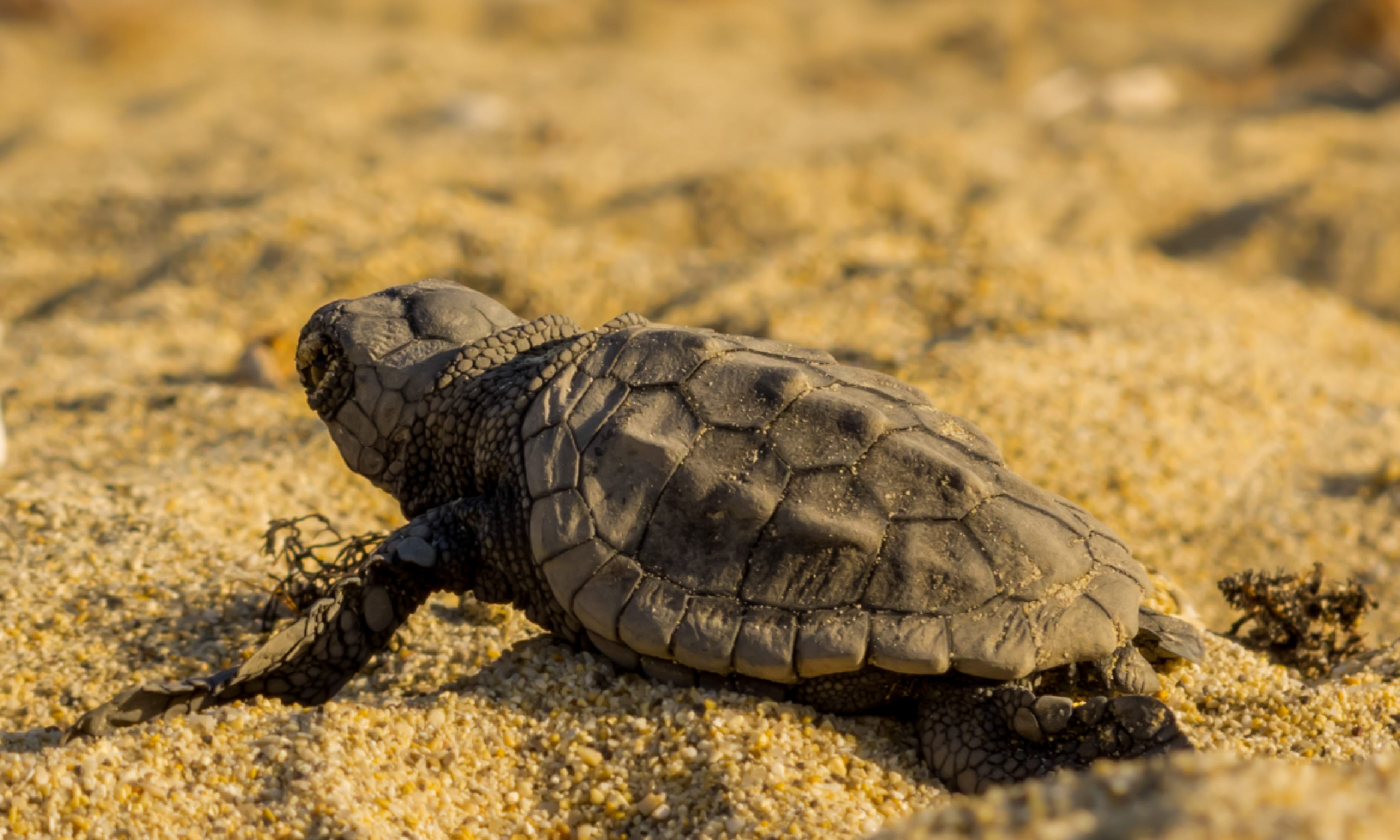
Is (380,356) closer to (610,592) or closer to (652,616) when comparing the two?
(610,592)

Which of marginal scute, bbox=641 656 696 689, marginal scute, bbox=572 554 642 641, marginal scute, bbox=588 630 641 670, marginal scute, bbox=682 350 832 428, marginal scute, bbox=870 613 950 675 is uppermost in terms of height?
marginal scute, bbox=682 350 832 428

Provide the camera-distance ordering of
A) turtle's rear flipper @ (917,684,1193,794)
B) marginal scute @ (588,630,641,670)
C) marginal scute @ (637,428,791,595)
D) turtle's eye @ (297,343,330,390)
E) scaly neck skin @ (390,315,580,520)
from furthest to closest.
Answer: turtle's eye @ (297,343,330,390) → scaly neck skin @ (390,315,580,520) → marginal scute @ (588,630,641,670) → marginal scute @ (637,428,791,595) → turtle's rear flipper @ (917,684,1193,794)

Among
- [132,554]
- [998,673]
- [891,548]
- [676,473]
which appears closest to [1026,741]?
[998,673]

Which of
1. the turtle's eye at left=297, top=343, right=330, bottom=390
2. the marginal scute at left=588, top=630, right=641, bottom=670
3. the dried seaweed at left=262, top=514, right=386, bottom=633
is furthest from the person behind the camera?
the turtle's eye at left=297, top=343, right=330, bottom=390

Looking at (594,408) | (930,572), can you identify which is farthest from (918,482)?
(594,408)

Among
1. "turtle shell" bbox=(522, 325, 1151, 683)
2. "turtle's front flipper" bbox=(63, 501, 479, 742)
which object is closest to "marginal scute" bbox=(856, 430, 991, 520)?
"turtle shell" bbox=(522, 325, 1151, 683)

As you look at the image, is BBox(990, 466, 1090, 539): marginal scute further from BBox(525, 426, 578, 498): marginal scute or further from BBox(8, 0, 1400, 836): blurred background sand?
BBox(525, 426, 578, 498): marginal scute

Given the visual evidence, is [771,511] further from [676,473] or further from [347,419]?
[347,419]
